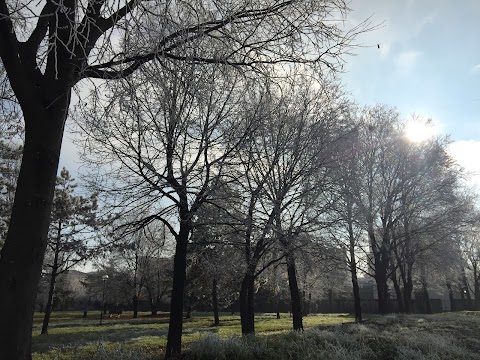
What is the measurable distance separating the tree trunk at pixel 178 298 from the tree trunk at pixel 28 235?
20.3 ft

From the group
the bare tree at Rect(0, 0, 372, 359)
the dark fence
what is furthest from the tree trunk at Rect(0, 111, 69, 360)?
the dark fence

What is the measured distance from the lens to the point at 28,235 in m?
3.64

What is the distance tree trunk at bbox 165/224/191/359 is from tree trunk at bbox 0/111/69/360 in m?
6.18

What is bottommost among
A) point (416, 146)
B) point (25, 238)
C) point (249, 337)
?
point (249, 337)

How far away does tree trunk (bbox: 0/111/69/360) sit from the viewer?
3.46 m

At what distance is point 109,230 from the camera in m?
10.6

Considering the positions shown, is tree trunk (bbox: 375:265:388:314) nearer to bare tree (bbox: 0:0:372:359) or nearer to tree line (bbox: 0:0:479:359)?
tree line (bbox: 0:0:479:359)

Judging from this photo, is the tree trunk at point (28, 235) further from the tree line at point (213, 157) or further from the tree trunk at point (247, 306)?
the tree trunk at point (247, 306)

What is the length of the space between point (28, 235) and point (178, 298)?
6.70 m

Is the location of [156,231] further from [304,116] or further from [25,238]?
[25,238]

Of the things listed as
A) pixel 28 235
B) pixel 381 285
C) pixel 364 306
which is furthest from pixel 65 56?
pixel 364 306

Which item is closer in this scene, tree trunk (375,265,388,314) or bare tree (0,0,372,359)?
bare tree (0,0,372,359)

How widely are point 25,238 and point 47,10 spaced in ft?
8.14

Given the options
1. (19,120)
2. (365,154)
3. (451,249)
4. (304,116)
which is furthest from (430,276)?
(19,120)
